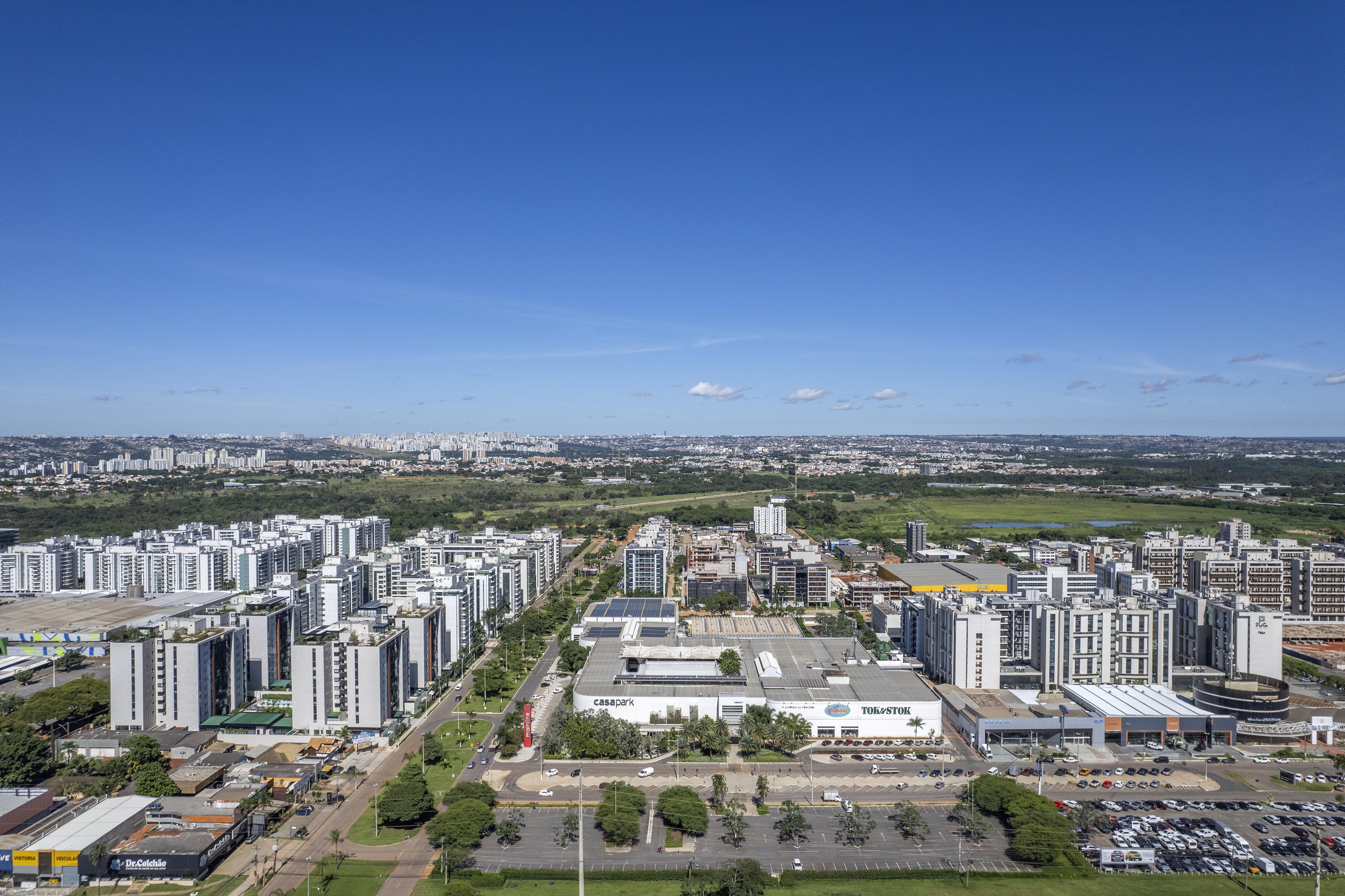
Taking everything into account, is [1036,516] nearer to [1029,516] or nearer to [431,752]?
[1029,516]

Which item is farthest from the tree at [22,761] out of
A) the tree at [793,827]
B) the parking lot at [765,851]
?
the tree at [793,827]

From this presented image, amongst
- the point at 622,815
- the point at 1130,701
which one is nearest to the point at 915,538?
the point at 1130,701

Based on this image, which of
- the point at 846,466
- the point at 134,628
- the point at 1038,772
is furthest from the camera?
the point at 846,466

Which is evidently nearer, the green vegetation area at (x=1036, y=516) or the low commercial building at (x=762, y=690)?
the low commercial building at (x=762, y=690)

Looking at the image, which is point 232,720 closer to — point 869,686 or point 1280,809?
point 869,686

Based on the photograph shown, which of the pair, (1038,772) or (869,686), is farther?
(869,686)

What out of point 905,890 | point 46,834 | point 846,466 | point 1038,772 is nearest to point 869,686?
point 1038,772

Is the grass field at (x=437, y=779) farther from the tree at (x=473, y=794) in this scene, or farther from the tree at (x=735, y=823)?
the tree at (x=735, y=823)
